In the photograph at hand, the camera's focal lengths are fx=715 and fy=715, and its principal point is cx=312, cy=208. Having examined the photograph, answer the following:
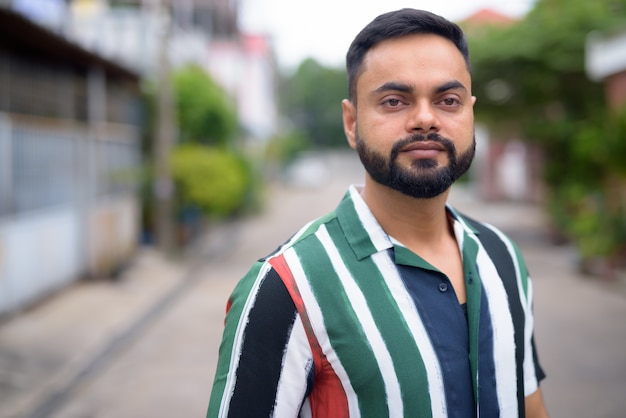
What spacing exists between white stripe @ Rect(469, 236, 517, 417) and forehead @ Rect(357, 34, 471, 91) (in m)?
0.54

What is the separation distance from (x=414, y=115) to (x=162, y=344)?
22.1 ft

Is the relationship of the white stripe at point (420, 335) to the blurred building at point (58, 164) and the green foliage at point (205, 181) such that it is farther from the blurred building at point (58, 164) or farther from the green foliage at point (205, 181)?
the green foliage at point (205, 181)

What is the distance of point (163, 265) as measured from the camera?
13070 mm

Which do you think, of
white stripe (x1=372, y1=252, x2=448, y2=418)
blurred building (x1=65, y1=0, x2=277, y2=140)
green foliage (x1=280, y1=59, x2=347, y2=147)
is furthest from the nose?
green foliage (x1=280, y1=59, x2=347, y2=147)

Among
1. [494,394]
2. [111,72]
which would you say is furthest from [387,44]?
[111,72]

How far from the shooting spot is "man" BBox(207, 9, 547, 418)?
163 cm

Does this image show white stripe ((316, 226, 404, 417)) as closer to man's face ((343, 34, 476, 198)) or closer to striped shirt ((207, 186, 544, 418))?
striped shirt ((207, 186, 544, 418))

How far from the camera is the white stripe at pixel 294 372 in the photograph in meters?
1.63

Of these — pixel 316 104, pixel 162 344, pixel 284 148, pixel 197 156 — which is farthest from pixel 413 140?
pixel 316 104

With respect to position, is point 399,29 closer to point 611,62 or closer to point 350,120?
point 350,120

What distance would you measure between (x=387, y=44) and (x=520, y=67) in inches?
598

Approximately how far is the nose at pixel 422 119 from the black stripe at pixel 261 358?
0.52 metres

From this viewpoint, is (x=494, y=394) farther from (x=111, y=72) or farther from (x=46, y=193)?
(x=111, y=72)

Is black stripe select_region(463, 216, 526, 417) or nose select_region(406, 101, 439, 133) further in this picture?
black stripe select_region(463, 216, 526, 417)
